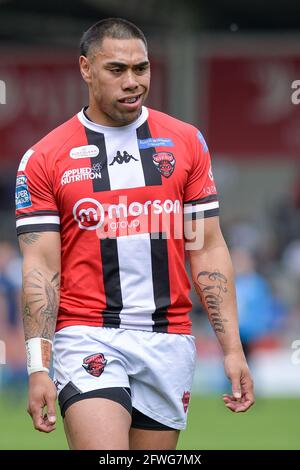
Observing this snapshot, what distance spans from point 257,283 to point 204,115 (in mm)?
5734

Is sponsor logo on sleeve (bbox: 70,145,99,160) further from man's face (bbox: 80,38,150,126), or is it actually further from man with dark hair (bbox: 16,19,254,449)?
man's face (bbox: 80,38,150,126)

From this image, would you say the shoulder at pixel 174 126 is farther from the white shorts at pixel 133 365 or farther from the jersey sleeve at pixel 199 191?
the white shorts at pixel 133 365

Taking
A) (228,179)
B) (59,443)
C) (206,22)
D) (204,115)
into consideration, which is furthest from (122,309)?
(228,179)

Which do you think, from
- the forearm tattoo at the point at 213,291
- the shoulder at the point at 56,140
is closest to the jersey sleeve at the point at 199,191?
the forearm tattoo at the point at 213,291

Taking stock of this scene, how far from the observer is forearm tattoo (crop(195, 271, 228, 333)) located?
5.97 meters

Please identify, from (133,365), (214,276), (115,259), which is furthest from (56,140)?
(133,365)

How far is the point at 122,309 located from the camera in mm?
5766

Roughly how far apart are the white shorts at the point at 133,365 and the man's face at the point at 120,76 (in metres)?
1.05

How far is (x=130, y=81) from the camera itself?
18.8 feet

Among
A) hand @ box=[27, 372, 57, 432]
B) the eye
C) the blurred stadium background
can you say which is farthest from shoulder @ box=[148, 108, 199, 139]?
the blurred stadium background

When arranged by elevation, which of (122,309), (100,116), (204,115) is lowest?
(122,309)

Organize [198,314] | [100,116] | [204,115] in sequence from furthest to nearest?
[204,115]
[198,314]
[100,116]

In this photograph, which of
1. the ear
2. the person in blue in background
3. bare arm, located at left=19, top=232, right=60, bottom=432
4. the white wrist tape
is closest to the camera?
the white wrist tape

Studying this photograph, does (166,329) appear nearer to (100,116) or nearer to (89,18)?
(100,116)
